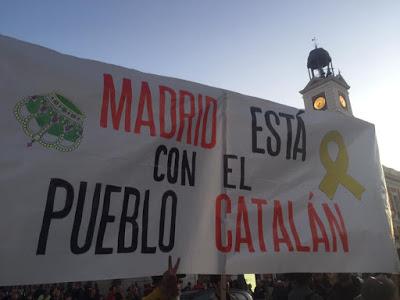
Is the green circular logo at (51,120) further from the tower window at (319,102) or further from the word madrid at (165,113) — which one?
the tower window at (319,102)

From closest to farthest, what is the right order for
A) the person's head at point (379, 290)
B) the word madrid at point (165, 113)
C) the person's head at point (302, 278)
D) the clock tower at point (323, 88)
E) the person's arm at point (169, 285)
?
1. the person's head at point (379, 290)
2. the person's arm at point (169, 285)
3. the word madrid at point (165, 113)
4. the person's head at point (302, 278)
5. the clock tower at point (323, 88)

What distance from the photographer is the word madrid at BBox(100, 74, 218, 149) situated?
243 cm

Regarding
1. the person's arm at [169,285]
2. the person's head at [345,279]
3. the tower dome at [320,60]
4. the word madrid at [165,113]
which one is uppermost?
the tower dome at [320,60]

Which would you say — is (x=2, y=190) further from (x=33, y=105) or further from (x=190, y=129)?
(x=190, y=129)

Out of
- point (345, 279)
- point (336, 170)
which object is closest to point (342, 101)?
point (345, 279)

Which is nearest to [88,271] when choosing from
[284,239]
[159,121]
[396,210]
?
[159,121]

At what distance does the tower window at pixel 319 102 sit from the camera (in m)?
46.7

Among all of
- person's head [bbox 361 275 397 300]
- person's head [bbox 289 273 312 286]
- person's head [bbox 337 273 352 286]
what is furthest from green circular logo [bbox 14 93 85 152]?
person's head [bbox 337 273 352 286]

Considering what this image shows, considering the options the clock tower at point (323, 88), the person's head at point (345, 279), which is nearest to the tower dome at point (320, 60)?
the clock tower at point (323, 88)

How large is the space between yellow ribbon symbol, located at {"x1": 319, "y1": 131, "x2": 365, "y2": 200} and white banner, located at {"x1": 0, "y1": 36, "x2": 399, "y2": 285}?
0.04ft

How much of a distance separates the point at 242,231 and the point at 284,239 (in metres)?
0.36

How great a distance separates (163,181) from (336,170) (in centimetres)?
167

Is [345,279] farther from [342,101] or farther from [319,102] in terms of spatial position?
[342,101]

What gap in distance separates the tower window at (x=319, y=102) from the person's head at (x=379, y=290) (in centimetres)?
4688
